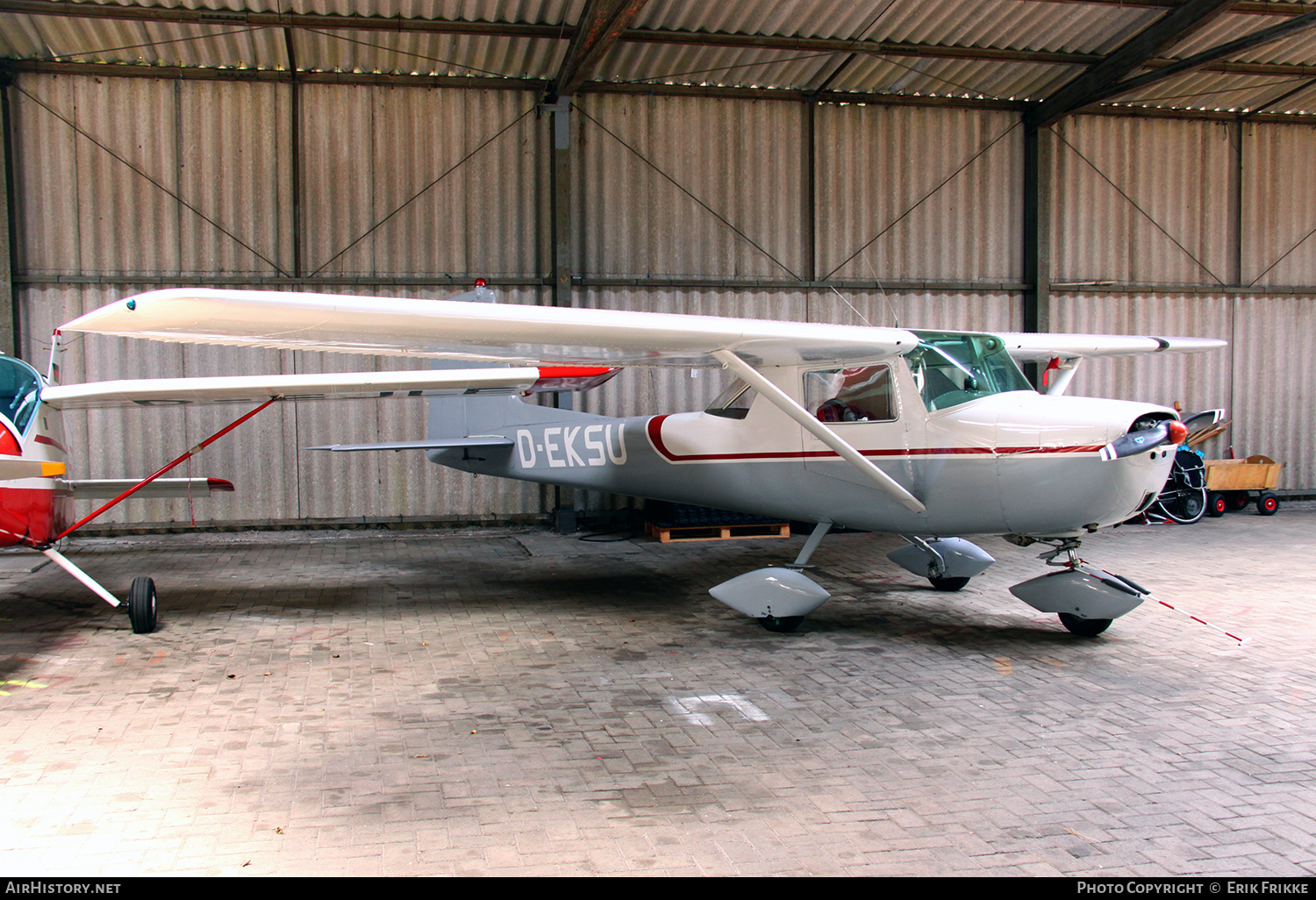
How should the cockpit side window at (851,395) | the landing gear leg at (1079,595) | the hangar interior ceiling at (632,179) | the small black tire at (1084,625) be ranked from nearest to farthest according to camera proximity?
the landing gear leg at (1079,595) → the small black tire at (1084,625) → the cockpit side window at (851,395) → the hangar interior ceiling at (632,179)

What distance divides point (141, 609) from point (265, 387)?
71.9 inches

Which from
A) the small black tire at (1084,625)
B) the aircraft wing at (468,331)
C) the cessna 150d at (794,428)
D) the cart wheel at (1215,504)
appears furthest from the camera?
the cart wheel at (1215,504)

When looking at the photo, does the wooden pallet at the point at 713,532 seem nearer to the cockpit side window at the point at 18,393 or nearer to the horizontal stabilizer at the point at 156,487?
the horizontal stabilizer at the point at 156,487

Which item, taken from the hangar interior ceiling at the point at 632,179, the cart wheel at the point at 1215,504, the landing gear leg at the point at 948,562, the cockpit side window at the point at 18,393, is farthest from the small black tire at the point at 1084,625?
the cart wheel at the point at 1215,504

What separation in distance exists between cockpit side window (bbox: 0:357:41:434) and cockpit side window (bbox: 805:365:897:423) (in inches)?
223

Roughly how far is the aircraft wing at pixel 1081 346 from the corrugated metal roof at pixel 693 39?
4600 mm

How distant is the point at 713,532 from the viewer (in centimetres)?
1068

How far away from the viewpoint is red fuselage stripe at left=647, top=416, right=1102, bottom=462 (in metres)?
5.29

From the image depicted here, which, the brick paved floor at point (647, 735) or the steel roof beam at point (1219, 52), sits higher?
the steel roof beam at point (1219, 52)

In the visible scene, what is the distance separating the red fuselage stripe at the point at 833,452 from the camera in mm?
5289

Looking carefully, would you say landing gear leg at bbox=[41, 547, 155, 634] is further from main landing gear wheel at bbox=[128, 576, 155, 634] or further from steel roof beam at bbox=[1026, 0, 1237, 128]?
steel roof beam at bbox=[1026, 0, 1237, 128]

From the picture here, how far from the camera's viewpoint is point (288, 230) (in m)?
11.0

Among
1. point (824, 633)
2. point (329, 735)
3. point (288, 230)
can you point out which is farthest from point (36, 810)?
point (288, 230)

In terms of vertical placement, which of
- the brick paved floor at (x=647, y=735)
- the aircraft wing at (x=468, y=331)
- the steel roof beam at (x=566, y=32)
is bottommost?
the brick paved floor at (x=647, y=735)
